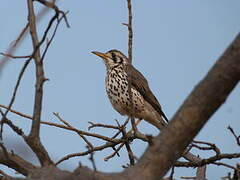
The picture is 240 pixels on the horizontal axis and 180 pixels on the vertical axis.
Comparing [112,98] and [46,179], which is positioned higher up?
[112,98]

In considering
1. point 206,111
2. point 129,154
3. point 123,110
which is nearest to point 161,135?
point 206,111

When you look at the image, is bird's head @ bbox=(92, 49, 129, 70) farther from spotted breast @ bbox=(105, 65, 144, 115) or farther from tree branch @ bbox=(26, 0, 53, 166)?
tree branch @ bbox=(26, 0, 53, 166)

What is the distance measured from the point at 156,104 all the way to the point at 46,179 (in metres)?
4.54

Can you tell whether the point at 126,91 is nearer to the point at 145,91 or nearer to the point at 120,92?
the point at 120,92

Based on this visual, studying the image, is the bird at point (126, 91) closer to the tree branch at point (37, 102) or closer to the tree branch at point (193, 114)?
the tree branch at point (37, 102)

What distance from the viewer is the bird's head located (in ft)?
22.7

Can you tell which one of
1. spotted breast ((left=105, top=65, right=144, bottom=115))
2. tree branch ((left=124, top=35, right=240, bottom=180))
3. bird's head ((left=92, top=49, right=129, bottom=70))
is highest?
bird's head ((left=92, top=49, right=129, bottom=70))

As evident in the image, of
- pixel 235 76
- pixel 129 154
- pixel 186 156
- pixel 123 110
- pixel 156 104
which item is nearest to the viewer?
A: pixel 235 76

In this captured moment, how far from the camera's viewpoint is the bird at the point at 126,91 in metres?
6.36

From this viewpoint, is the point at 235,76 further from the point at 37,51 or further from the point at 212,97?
the point at 37,51

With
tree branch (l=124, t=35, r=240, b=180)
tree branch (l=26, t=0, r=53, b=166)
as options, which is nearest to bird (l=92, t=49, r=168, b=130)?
tree branch (l=26, t=0, r=53, b=166)

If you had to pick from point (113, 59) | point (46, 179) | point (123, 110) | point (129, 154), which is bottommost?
point (46, 179)

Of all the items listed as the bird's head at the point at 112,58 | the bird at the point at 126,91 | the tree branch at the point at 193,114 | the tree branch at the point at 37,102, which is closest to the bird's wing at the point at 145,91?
the bird at the point at 126,91

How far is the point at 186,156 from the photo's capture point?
168 inches
